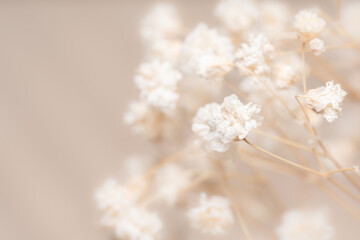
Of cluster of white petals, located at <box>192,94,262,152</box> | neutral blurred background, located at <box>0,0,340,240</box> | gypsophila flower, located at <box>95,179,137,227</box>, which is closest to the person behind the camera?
cluster of white petals, located at <box>192,94,262,152</box>

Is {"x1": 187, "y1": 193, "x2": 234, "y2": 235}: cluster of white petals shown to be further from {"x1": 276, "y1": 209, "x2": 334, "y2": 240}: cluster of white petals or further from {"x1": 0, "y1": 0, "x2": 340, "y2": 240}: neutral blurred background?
{"x1": 0, "y1": 0, "x2": 340, "y2": 240}: neutral blurred background

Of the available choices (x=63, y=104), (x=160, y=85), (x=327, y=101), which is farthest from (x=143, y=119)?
(x=63, y=104)

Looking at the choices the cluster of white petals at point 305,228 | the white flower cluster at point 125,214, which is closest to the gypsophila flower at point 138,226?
the white flower cluster at point 125,214

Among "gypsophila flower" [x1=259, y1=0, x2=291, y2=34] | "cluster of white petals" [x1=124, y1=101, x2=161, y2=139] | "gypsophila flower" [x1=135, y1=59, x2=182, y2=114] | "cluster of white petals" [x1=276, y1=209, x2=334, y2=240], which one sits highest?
"gypsophila flower" [x1=259, y1=0, x2=291, y2=34]

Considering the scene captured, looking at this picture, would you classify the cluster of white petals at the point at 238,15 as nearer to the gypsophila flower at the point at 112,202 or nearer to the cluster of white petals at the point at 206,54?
the cluster of white petals at the point at 206,54

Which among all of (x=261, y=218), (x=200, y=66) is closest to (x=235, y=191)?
(x=261, y=218)

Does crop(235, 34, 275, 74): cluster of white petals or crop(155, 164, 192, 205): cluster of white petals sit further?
crop(155, 164, 192, 205): cluster of white petals

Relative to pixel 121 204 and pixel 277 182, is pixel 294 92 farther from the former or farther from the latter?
pixel 277 182

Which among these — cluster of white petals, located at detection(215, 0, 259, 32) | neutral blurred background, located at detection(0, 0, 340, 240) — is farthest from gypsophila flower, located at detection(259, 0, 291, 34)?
neutral blurred background, located at detection(0, 0, 340, 240)
